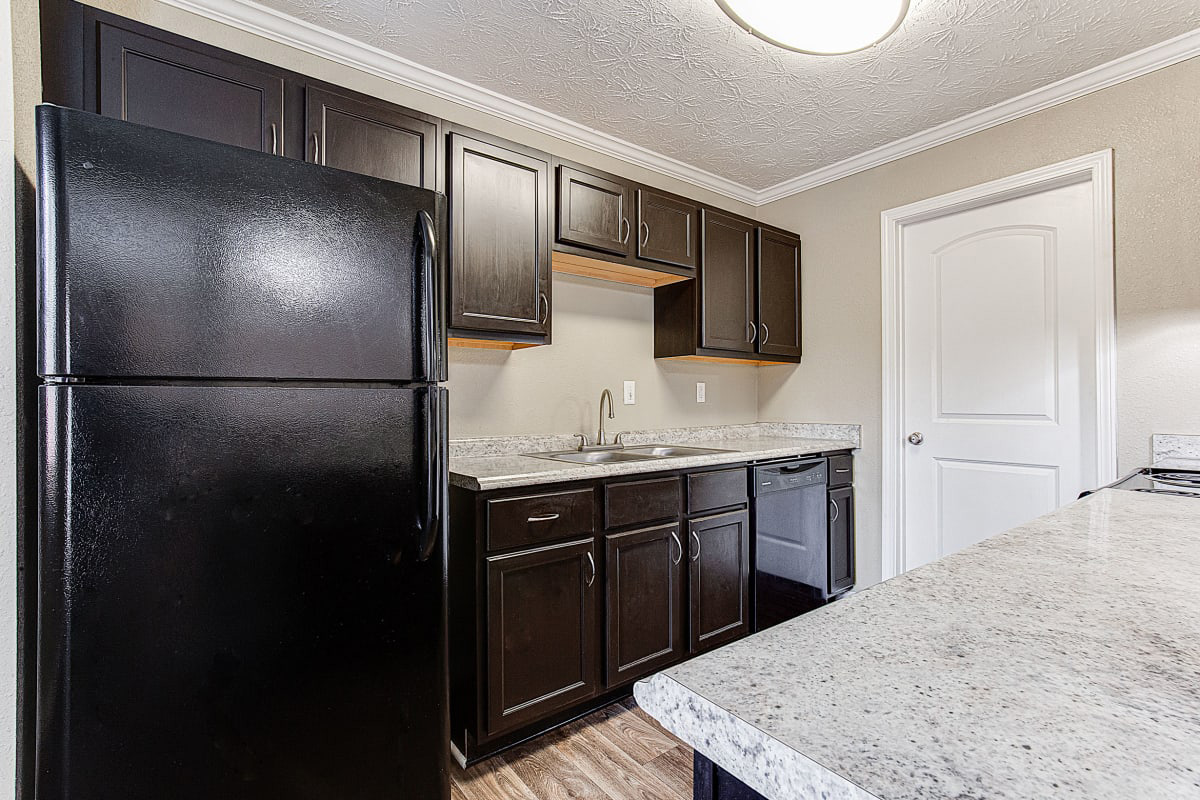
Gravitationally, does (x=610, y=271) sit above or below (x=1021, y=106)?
below

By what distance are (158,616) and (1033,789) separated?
4.43ft

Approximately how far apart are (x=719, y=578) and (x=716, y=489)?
385 mm

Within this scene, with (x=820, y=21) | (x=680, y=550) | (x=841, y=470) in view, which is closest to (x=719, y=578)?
(x=680, y=550)

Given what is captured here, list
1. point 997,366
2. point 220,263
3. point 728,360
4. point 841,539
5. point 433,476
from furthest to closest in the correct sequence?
point 728,360 < point 841,539 < point 997,366 < point 433,476 < point 220,263

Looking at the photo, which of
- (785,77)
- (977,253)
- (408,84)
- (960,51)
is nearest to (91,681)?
(408,84)

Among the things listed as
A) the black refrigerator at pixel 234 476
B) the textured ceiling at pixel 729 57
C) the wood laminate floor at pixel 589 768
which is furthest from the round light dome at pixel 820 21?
the wood laminate floor at pixel 589 768

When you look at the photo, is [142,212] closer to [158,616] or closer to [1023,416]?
[158,616]

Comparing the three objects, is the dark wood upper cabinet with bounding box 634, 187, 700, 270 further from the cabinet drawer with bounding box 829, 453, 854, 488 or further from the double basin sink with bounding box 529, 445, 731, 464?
the cabinet drawer with bounding box 829, 453, 854, 488

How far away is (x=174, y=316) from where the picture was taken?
1.11 m

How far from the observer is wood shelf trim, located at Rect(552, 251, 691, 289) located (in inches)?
101

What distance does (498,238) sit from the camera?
7.16 ft

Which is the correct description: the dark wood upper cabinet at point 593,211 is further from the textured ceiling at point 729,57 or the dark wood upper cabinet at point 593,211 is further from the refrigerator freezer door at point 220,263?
the refrigerator freezer door at point 220,263

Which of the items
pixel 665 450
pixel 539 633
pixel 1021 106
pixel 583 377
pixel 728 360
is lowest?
pixel 539 633

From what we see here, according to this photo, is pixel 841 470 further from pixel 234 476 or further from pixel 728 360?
pixel 234 476
